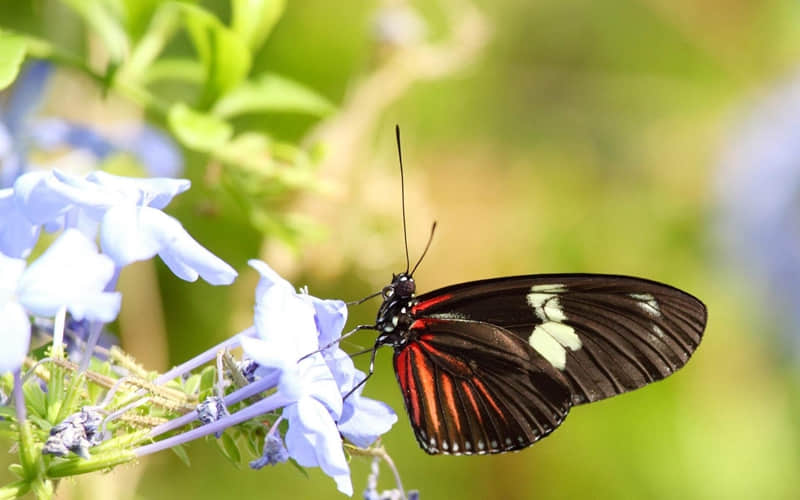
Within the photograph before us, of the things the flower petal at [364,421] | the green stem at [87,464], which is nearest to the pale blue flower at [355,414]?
the flower petal at [364,421]

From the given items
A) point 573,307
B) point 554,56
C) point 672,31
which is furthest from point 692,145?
point 573,307

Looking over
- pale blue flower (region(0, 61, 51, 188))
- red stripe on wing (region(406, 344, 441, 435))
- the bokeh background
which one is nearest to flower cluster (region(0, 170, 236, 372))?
red stripe on wing (region(406, 344, 441, 435))

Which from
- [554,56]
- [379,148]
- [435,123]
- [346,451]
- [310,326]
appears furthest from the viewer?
[554,56]

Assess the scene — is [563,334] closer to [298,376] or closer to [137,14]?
[298,376]

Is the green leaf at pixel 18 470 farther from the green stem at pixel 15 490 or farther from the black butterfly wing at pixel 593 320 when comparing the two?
the black butterfly wing at pixel 593 320

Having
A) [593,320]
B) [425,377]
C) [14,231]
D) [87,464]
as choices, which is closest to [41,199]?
[14,231]

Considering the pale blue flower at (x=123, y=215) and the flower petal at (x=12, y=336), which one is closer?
the flower petal at (x=12, y=336)

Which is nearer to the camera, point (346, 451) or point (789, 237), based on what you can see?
point (346, 451)

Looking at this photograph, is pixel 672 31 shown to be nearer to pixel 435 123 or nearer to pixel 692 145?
pixel 692 145
